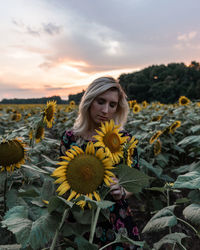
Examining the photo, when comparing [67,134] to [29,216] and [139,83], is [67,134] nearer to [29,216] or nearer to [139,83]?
[29,216]

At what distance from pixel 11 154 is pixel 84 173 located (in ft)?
2.50

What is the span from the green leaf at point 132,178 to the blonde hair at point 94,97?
109cm

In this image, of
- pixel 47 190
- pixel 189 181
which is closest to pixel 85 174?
pixel 47 190

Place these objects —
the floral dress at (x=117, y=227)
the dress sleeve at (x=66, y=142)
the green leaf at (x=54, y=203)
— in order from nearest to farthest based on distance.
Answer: the green leaf at (x=54, y=203) < the floral dress at (x=117, y=227) < the dress sleeve at (x=66, y=142)

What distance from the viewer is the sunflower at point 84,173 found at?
906mm

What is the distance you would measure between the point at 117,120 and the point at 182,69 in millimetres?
42043

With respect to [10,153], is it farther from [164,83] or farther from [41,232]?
[164,83]

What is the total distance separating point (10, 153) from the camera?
1.47 m

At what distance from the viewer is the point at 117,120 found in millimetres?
2240

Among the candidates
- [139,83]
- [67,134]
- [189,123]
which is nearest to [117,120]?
[67,134]

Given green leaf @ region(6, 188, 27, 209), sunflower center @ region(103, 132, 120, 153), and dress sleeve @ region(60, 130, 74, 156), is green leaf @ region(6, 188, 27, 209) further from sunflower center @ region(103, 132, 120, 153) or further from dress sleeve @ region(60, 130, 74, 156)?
sunflower center @ region(103, 132, 120, 153)

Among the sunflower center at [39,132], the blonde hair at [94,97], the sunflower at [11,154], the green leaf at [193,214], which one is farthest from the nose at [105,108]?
the green leaf at [193,214]

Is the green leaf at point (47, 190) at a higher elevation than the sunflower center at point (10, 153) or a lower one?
lower

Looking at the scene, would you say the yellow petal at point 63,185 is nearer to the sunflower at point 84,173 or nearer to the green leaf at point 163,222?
the sunflower at point 84,173
